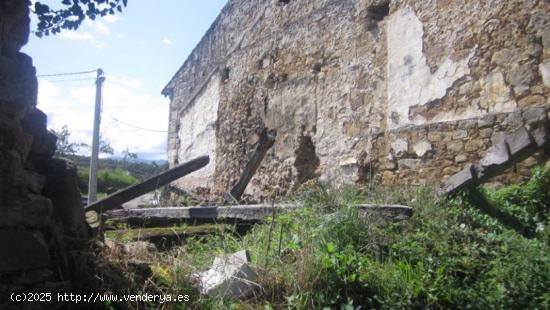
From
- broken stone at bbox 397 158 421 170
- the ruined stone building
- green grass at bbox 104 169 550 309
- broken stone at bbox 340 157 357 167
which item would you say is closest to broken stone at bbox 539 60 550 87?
the ruined stone building

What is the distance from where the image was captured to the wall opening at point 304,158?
7895mm

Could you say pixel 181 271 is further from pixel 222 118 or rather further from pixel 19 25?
pixel 222 118

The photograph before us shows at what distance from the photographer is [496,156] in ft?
15.4

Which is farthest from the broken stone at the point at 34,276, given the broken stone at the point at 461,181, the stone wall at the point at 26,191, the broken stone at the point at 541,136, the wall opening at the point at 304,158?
the wall opening at the point at 304,158

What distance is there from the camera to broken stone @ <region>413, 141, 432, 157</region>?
223 inches

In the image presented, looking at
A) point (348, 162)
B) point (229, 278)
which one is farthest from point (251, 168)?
point (229, 278)

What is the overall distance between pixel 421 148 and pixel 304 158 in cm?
265

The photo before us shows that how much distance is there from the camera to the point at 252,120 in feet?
30.8

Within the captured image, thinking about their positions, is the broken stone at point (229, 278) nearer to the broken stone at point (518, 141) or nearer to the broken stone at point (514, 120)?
the broken stone at point (518, 141)

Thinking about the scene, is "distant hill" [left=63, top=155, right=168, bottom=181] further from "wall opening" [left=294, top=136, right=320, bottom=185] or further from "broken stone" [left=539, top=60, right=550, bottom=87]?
"broken stone" [left=539, top=60, right=550, bottom=87]

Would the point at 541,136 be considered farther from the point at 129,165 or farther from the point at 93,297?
the point at 129,165

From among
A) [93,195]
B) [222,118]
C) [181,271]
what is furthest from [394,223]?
[93,195]

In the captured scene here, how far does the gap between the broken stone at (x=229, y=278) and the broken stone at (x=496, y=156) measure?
301 cm

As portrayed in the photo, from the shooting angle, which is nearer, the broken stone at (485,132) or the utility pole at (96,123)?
the broken stone at (485,132)
